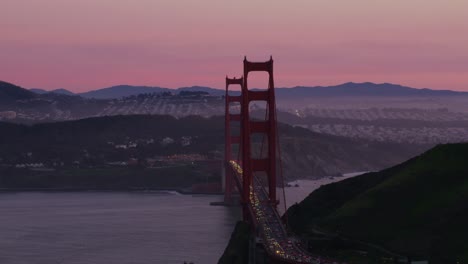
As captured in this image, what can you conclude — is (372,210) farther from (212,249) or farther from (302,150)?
(302,150)

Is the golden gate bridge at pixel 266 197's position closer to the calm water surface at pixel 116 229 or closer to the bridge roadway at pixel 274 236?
the bridge roadway at pixel 274 236

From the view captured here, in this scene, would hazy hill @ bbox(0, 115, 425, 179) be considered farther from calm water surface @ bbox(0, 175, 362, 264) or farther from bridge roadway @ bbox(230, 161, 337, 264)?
bridge roadway @ bbox(230, 161, 337, 264)

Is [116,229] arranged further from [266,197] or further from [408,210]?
[408,210]

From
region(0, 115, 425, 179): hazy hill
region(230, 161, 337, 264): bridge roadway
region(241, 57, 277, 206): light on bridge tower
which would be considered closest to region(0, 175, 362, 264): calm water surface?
region(230, 161, 337, 264): bridge roadway

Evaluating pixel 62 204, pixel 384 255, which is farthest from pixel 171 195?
pixel 384 255

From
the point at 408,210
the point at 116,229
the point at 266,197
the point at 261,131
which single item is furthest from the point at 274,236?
the point at 116,229

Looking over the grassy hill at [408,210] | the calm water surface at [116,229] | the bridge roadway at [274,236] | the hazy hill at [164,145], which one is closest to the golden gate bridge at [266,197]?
the bridge roadway at [274,236]
